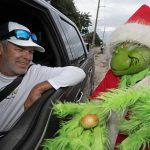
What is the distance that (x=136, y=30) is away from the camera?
7.87 ft

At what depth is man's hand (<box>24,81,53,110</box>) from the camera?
264 centimetres

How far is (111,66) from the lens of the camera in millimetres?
2441

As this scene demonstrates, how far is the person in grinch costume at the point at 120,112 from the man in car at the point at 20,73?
0.52m

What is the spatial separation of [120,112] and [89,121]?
174 mm

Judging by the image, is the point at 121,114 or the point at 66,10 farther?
the point at 66,10

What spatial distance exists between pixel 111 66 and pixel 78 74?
23.6 inches

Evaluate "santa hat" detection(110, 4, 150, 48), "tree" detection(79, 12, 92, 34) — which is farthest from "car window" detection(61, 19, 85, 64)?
"tree" detection(79, 12, 92, 34)

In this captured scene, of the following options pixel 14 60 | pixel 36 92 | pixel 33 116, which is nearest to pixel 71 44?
pixel 14 60

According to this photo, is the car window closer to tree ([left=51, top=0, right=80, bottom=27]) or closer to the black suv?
the black suv

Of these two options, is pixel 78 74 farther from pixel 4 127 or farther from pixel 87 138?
pixel 87 138

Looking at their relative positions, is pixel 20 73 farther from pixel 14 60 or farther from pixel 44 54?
pixel 44 54

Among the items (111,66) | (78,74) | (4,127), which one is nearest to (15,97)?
(4,127)

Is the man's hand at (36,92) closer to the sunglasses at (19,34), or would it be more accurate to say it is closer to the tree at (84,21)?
the sunglasses at (19,34)

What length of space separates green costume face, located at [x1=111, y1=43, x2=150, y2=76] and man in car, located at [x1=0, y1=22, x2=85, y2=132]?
534mm
